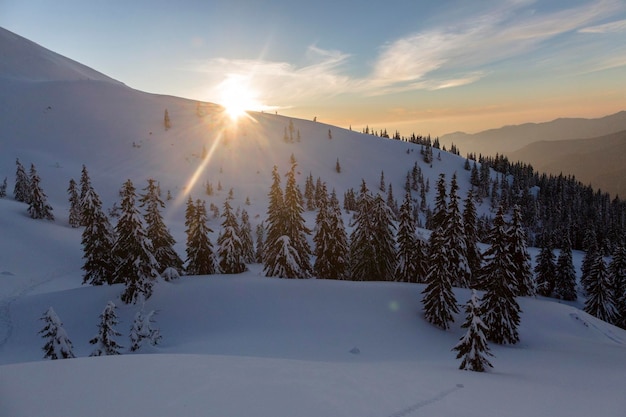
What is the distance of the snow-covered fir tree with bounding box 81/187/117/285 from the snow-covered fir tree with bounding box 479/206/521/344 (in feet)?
119

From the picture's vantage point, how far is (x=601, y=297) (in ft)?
152

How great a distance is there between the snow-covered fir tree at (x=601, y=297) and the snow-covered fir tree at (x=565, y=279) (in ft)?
46.0

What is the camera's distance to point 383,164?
195625 millimetres

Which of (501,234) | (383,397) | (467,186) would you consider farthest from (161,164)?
(467,186)

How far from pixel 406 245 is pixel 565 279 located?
45.2 meters

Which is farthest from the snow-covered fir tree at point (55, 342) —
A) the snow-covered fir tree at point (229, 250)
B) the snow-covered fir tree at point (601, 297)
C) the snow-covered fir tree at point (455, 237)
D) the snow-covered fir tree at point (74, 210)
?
the snow-covered fir tree at point (601, 297)

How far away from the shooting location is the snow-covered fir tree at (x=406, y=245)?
3631 cm

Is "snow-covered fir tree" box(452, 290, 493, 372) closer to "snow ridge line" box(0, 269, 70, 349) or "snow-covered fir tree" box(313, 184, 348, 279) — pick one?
"snow-covered fir tree" box(313, 184, 348, 279)

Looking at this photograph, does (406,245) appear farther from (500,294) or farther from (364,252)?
(500,294)

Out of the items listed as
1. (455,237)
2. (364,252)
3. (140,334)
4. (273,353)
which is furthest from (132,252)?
(455,237)

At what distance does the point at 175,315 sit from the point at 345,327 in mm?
14613

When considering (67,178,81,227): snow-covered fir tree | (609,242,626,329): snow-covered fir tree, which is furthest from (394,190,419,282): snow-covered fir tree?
(67,178,81,227): snow-covered fir tree

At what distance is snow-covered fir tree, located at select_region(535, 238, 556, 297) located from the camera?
62594mm

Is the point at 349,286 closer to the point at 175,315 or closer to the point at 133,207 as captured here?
the point at 175,315
